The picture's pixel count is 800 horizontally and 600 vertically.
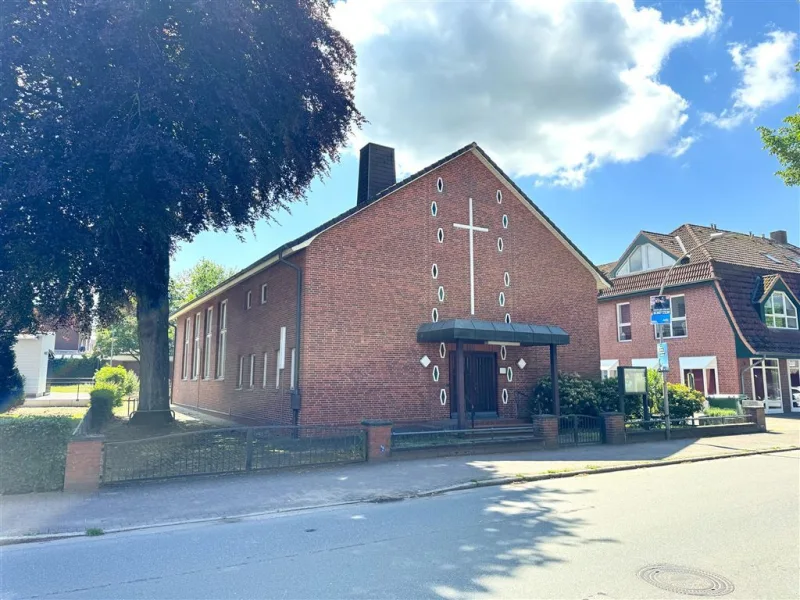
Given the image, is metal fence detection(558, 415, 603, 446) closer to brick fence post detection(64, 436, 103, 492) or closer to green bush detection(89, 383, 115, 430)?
brick fence post detection(64, 436, 103, 492)

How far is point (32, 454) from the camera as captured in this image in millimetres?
9125

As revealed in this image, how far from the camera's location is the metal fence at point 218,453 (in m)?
9.80

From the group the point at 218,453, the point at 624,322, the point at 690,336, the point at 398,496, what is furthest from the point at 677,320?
the point at 218,453

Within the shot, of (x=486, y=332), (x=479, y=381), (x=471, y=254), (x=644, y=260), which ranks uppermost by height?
(x=644, y=260)

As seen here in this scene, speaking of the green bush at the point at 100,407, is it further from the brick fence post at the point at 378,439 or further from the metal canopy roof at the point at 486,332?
the metal canopy roof at the point at 486,332

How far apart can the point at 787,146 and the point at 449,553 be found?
1803 centimetres

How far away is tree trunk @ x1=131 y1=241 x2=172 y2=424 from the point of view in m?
16.6

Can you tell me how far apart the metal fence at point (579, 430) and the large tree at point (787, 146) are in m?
10.2

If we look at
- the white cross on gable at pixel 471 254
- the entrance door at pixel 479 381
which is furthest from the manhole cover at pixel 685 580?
the white cross on gable at pixel 471 254

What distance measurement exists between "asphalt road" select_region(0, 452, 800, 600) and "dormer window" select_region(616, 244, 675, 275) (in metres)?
24.1

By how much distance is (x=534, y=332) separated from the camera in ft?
54.5

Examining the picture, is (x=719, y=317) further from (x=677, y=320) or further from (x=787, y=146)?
(x=787, y=146)

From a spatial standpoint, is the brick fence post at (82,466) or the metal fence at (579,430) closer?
the brick fence post at (82,466)

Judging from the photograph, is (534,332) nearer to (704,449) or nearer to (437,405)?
(437,405)
